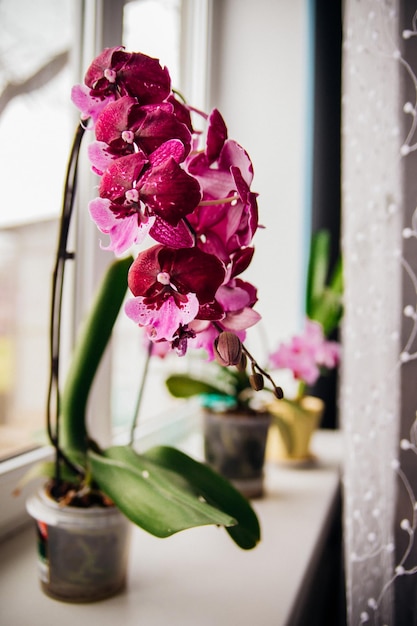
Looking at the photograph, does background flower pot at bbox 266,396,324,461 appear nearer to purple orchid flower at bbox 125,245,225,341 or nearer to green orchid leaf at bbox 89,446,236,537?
green orchid leaf at bbox 89,446,236,537

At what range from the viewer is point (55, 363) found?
543 millimetres

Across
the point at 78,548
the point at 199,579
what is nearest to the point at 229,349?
the point at 78,548

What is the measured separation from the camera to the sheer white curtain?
611 millimetres

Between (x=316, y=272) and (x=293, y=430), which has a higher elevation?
(x=316, y=272)

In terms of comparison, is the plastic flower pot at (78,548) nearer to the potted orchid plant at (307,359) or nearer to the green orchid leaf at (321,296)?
the potted orchid plant at (307,359)

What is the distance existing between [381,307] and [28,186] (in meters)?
0.61

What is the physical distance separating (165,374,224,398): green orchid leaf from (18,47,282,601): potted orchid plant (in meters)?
0.33

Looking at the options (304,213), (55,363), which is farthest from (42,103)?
(304,213)

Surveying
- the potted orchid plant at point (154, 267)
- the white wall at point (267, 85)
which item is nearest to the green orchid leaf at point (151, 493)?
the potted orchid plant at point (154, 267)

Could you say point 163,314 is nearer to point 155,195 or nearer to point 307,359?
point 155,195

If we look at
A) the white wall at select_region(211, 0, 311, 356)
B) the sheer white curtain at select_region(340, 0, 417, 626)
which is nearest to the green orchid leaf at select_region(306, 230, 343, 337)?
the white wall at select_region(211, 0, 311, 356)

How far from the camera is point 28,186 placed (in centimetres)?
89

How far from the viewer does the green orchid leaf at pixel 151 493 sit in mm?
461

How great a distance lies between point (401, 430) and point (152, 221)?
430mm
